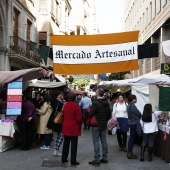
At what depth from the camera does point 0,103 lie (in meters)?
11.0

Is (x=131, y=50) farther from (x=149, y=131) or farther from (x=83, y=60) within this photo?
(x=149, y=131)

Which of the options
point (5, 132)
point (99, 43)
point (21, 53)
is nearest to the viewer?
point (99, 43)

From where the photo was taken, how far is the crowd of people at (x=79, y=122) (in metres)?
8.34

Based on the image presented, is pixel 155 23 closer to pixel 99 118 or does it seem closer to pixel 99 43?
pixel 99 43

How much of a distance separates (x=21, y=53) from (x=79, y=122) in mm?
15667

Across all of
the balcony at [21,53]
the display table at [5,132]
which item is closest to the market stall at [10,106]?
the display table at [5,132]

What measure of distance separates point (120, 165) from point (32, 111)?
3.48 metres

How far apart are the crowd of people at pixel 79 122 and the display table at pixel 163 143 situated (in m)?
0.31

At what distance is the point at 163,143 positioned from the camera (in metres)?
9.32

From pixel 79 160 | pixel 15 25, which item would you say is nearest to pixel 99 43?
pixel 79 160

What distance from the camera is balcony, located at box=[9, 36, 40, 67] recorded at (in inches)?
866

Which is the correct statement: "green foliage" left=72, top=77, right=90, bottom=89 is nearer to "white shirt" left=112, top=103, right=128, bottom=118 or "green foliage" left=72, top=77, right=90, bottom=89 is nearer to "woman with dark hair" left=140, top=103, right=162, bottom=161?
"white shirt" left=112, top=103, right=128, bottom=118

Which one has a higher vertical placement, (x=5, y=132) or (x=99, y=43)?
(x=99, y=43)

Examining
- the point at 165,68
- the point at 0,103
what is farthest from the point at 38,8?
the point at 0,103
